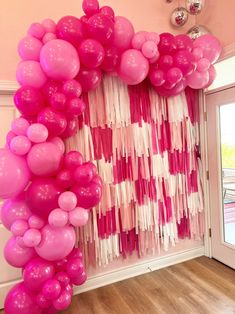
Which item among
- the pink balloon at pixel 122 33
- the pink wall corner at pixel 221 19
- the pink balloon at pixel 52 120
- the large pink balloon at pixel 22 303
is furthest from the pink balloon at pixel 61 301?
the pink wall corner at pixel 221 19

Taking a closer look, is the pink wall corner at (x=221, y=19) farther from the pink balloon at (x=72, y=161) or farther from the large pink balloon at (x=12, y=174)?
the large pink balloon at (x=12, y=174)

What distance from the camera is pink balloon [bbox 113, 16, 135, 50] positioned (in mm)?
1944

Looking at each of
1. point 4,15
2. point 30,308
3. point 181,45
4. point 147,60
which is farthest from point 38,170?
point 181,45

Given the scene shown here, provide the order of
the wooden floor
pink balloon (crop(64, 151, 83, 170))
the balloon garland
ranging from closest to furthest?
1. the balloon garland
2. pink balloon (crop(64, 151, 83, 170))
3. the wooden floor

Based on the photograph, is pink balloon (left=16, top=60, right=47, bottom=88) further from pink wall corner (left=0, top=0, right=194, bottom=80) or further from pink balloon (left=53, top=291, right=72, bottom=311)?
pink balloon (left=53, top=291, right=72, bottom=311)

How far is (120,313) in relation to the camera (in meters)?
2.01

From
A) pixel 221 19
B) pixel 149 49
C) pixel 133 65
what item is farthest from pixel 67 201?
pixel 221 19

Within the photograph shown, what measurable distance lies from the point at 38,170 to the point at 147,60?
1.30m

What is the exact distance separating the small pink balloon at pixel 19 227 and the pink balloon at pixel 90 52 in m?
1.29

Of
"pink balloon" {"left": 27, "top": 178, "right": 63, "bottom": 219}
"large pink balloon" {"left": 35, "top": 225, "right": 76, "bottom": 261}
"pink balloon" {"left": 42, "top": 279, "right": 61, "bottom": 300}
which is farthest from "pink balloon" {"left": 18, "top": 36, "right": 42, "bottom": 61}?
"pink balloon" {"left": 42, "top": 279, "right": 61, "bottom": 300}

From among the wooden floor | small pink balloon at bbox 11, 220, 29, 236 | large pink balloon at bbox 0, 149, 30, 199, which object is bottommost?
the wooden floor

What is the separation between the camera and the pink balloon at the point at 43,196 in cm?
Result: 165

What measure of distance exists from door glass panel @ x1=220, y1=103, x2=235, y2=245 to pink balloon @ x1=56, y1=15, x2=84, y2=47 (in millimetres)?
1702

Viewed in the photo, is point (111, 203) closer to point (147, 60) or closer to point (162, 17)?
point (147, 60)
